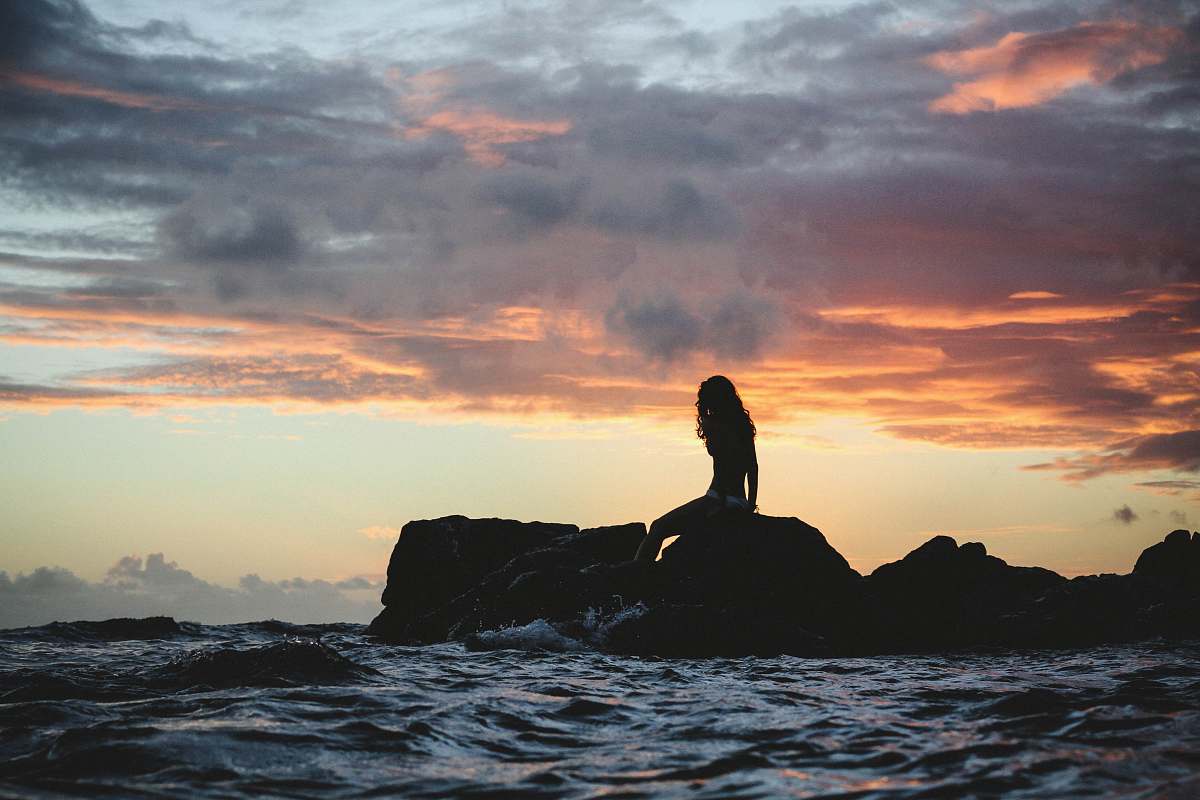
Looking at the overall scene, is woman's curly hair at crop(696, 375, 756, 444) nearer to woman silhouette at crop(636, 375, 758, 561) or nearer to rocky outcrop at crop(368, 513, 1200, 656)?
woman silhouette at crop(636, 375, 758, 561)

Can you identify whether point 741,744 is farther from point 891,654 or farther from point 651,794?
point 891,654

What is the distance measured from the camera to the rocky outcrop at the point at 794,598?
13805 mm

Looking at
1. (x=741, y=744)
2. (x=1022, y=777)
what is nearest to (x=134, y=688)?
(x=741, y=744)

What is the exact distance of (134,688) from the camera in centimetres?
936

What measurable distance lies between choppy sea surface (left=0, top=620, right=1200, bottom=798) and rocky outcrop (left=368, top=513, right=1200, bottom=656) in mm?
1624

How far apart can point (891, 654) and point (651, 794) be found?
32.4 ft

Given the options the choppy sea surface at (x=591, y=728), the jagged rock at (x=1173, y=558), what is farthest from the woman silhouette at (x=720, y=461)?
the jagged rock at (x=1173, y=558)

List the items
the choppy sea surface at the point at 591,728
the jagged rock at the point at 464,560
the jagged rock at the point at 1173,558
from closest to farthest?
the choppy sea surface at the point at 591,728 → the jagged rock at the point at 464,560 → the jagged rock at the point at 1173,558

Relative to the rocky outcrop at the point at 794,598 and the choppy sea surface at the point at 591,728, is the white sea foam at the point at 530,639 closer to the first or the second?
the rocky outcrop at the point at 794,598

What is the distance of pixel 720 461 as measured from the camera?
49.8 feet

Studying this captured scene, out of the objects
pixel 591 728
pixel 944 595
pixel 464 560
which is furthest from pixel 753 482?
pixel 591 728

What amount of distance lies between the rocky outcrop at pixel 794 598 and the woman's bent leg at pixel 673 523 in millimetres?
198

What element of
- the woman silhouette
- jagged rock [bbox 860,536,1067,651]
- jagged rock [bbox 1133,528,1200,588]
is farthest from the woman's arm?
jagged rock [bbox 1133,528,1200,588]

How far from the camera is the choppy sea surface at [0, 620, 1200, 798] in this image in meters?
5.48
